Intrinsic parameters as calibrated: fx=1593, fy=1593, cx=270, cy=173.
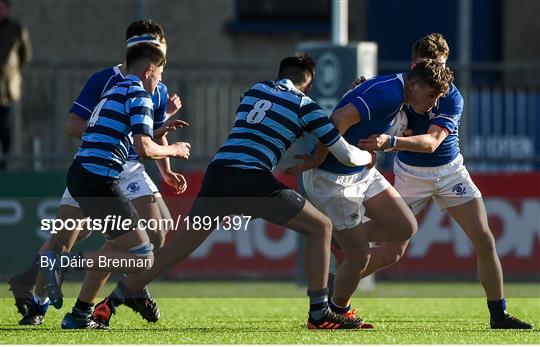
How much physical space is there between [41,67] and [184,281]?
2.74 meters

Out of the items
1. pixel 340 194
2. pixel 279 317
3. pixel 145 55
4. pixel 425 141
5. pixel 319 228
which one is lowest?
pixel 279 317

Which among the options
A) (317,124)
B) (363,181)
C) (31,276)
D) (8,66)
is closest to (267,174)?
(317,124)

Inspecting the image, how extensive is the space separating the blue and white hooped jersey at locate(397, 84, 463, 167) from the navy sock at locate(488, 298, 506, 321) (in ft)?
3.26

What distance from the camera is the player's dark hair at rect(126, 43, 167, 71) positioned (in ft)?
32.4

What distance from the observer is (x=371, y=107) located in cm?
993

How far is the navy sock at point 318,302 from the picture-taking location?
9930 mm

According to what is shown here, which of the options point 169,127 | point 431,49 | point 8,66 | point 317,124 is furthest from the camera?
point 8,66

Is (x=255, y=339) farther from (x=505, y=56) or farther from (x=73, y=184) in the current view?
(x=505, y=56)

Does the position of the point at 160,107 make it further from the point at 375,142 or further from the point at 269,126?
the point at 375,142

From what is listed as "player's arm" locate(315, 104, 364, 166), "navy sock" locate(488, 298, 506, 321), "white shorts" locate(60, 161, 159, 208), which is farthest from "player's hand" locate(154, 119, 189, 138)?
"navy sock" locate(488, 298, 506, 321)

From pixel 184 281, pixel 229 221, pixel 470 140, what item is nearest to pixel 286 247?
pixel 184 281

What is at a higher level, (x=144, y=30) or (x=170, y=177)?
(x=144, y=30)

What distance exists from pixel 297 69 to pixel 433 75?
0.86 metres

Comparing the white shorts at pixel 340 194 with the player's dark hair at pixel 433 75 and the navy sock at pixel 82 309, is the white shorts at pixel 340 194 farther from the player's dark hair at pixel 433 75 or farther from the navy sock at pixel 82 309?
the navy sock at pixel 82 309
